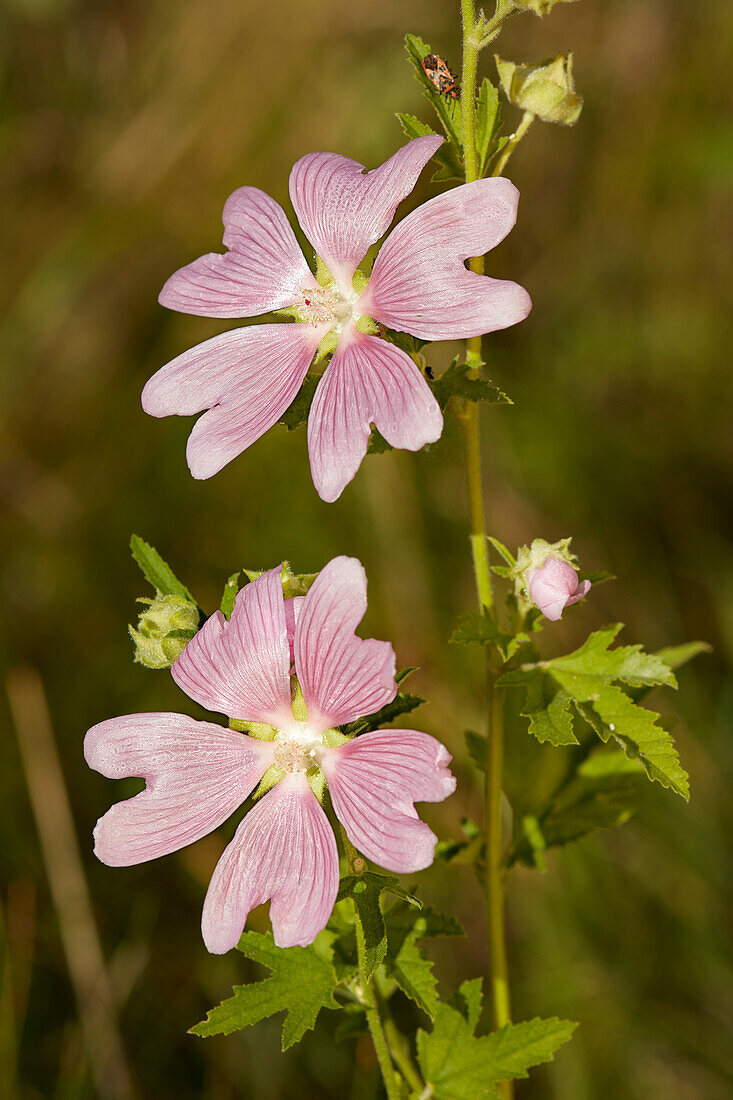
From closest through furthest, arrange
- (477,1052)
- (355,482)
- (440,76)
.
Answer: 1. (440,76)
2. (477,1052)
3. (355,482)

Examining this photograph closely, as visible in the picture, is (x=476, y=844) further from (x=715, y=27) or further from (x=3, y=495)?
(x=715, y=27)

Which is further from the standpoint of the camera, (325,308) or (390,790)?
(325,308)

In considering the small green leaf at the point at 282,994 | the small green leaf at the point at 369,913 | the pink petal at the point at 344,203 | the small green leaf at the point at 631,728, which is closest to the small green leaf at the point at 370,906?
the small green leaf at the point at 369,913

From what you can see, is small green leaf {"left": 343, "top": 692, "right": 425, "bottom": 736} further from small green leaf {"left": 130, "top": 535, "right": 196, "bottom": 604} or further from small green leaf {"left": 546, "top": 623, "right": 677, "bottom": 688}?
small green leaf {"left": 130, "top": 535, "right": 196, "bottom": 604}

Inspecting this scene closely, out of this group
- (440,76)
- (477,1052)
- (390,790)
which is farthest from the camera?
(477,1052)

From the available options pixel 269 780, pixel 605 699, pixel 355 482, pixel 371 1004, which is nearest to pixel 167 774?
pixel 269 780

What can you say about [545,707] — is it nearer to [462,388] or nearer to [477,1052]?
[462,388]
